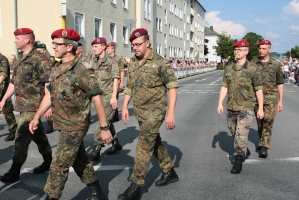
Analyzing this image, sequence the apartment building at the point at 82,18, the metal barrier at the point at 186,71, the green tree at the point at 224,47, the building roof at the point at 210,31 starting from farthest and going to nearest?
the building roof at the point at 210,31 < the green tree at the point at 224,47 < the metal barrier at the point at 186,71 < the apartment building at the point at 82,18

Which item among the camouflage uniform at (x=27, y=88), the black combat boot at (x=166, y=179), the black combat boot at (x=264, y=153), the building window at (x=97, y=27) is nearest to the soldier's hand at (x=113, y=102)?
the camouflage uniform at (x=27, y=88)

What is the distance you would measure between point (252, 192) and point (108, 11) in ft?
77.0

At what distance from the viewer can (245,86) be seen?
5.31 meters

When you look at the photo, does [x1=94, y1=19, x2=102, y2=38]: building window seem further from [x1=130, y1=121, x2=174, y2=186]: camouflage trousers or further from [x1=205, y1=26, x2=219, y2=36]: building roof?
[x1=205, y1=26, x2=219, y2=36]: building roof

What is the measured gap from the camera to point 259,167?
5.50m

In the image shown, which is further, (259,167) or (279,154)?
(279,154)

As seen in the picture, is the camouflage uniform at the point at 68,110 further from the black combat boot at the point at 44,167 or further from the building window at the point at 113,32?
the building window at the point at 113,32

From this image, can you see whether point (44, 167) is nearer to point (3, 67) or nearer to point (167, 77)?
point (3, 67)

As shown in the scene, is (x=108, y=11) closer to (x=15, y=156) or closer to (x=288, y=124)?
(x=288, y=124)

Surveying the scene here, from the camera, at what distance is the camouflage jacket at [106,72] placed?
6246 mm

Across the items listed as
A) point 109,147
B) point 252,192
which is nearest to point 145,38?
point 252,192

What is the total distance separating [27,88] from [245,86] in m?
2.93

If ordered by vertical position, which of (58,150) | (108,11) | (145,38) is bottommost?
(58,150)

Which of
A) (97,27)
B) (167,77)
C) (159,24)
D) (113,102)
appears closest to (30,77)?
(113,102)
